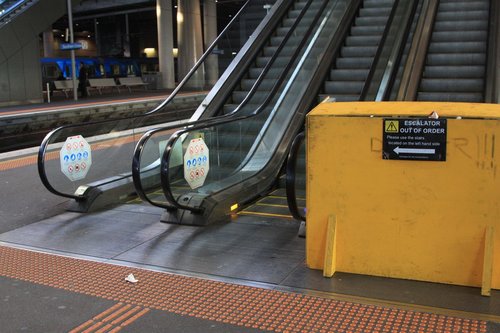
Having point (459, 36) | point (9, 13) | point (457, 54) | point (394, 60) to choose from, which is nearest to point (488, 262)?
point (394, 60)

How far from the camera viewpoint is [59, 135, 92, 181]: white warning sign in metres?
6.34

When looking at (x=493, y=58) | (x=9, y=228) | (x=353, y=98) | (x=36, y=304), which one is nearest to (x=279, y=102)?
(x=353, y=98)

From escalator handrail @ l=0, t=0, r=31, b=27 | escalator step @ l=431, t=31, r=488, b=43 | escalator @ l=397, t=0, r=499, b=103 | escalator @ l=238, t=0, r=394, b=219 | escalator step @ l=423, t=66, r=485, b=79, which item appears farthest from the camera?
escalator handrail @ l=0, t=0, r=31, b=27

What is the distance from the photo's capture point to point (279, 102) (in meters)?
8.23

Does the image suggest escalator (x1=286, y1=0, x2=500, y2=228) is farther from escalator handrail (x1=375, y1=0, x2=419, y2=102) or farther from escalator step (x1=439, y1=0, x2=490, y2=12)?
escalator handrail (x1=375, y1=0, x2=419, y2=102)

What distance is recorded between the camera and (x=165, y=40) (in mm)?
32062

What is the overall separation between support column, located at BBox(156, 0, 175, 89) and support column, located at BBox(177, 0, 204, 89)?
36.6 inches

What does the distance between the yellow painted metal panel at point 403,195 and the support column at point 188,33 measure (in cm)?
2998

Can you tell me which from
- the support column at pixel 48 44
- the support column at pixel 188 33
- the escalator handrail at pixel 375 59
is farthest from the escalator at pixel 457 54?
the support column at pixel 48 44

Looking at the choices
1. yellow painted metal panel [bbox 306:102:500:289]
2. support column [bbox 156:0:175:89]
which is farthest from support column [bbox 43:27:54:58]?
yellow painted metal panel [bbox 306:102:500:289]

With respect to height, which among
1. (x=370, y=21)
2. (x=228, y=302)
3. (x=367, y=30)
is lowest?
(x=228, y=302)

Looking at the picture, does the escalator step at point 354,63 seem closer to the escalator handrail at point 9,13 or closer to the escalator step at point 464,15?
the escalator step at point 464,15

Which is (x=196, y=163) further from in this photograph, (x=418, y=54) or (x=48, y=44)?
(x=48, y=44)

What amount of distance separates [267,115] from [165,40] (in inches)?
1011
